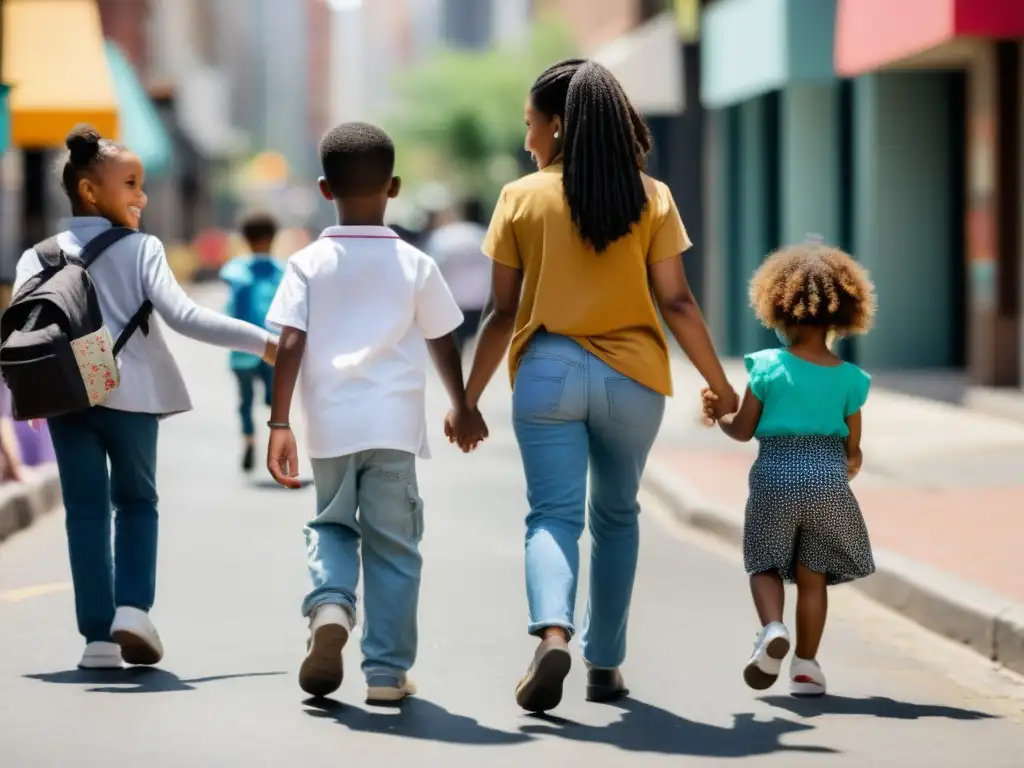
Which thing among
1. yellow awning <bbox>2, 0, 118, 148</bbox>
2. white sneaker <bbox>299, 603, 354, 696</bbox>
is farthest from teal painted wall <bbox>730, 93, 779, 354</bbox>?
white sneaker <bbox>299, 603, 354, 696</bbox>

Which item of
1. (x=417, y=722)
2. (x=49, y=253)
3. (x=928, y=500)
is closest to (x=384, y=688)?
(x=417, y=722)

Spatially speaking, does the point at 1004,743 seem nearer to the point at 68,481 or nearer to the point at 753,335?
the point at 68,481

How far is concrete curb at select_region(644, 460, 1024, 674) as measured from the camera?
713cm

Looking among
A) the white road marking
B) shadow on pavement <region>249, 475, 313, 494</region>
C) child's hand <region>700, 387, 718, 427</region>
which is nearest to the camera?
child's hand <region>700, 387, 718, 427</region>

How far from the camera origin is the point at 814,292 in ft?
20.6

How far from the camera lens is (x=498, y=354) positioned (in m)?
6.07

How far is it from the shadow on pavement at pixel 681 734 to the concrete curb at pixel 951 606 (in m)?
1.41

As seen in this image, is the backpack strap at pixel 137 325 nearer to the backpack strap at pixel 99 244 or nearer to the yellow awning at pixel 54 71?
the backpack strap at pixel 99 244

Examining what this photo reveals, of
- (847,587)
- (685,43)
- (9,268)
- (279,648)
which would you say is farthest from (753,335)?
(279,648)

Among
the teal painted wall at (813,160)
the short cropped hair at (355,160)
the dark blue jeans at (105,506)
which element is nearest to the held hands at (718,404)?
the short cropped hair at (355,160)

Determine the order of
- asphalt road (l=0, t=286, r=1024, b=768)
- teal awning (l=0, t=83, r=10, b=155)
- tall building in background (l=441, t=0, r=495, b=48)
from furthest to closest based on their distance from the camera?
tall building in background (l=441, t=0, r=495, b=48) → teal awning (l=0, t=83, r=10, b=155) → asphalt road (l=0, t=286, r=1024, b=768)

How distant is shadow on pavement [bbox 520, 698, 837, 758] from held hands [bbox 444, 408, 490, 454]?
0.82 metres

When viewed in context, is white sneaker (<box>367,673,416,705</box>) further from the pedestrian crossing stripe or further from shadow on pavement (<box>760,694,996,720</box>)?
the pedestrian crossing stripe

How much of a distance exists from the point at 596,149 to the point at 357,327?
860mm
